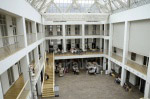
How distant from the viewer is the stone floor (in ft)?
44.4

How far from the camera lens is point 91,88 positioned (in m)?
15.4

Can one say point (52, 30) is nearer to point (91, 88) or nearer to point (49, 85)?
point (49, 85)

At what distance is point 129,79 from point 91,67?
641 cm

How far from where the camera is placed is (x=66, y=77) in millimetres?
19234

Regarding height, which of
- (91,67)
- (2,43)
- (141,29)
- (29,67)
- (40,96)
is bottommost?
(40,96)

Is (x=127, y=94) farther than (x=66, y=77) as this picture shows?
No

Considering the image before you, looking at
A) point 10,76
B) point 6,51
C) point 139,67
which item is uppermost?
point 6,51

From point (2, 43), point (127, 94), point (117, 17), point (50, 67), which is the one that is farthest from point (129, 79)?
point (2, 43)

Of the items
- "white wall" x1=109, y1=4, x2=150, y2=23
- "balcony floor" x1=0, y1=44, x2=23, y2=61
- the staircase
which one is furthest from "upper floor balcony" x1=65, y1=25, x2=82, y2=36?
"balcony floor" x1=0, y1=44, x2=23, y2=61

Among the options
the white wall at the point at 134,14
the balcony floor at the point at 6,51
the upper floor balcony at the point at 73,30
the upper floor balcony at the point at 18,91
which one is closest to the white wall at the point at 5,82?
the upper floor balcony at the point at 18,91

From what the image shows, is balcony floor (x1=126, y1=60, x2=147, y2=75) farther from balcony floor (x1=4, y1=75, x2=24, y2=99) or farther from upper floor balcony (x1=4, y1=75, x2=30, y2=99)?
balcony floor (x1=4, y1=75, x2=24, y2=99)

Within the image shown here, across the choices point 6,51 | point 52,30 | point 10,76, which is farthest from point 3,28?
point 52,30

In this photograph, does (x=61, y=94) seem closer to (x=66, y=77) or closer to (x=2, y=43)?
(x=66, y=77)

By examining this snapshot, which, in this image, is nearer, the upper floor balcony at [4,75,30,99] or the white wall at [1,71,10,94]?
the upper floor balcony at [4,75,30,99]
